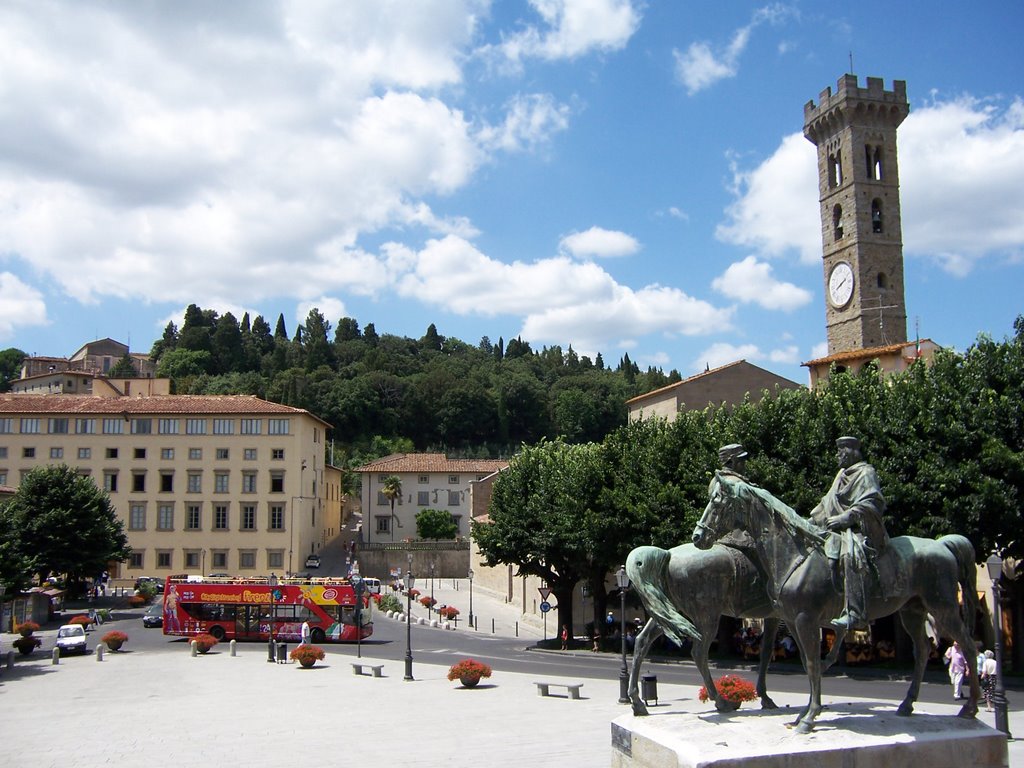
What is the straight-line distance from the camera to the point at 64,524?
52.8 metres

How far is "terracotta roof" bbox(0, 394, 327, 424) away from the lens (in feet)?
238

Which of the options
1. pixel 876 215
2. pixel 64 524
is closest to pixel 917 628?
pixel 64 524

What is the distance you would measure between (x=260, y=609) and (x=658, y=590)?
121ft

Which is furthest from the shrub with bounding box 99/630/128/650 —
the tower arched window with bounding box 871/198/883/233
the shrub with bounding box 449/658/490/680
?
the tower arched window with bounding box 871/198/883/233

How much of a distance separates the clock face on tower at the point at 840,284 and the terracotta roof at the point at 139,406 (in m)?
45.9

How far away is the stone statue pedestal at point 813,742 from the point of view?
966cm

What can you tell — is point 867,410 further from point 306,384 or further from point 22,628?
point 306,384

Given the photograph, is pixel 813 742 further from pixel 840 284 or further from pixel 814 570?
pixel 840 284

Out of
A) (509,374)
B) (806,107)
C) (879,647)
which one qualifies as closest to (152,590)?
(879,647)

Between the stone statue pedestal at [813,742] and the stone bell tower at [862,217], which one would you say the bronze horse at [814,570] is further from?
the stone bell tower at [862,217]

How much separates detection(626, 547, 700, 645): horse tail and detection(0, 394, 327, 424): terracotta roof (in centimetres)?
6435

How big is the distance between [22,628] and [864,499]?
39473 mm

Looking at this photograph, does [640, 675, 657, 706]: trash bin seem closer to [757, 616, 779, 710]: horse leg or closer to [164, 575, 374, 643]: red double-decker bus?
[757, 616, 779, 710]: horse leg

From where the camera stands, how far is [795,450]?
29.9m
